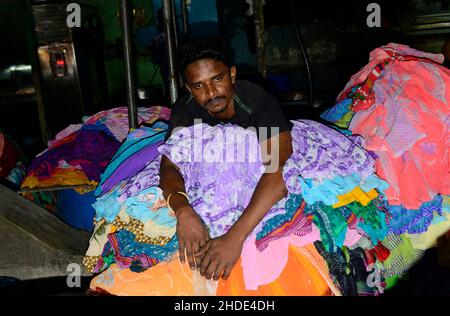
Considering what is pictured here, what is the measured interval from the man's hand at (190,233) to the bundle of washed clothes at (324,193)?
0.07 metres

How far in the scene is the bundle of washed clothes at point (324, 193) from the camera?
2037 mm

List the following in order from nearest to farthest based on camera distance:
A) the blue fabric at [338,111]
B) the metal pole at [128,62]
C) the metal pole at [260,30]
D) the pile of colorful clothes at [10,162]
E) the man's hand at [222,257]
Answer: the man's hand at [222,257]
the metal pole at [128,62]
the blue fabric at [338,111]
the pile of colorful clothes at [10,162]
the metal pole at [260,30]

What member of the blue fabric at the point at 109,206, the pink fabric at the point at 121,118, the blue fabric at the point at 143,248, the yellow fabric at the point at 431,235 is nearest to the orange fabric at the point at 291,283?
the blue fabric at the point at 143,248

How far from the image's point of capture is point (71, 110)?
17.7 feet

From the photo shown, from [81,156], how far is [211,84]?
155 cm

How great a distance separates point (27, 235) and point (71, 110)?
9.15 ft

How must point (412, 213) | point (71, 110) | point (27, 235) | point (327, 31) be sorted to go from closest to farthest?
point (412, 213)
point (27, 235)
point (71, 110)
point (327, 31)

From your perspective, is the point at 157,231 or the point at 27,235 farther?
the point at 27,235

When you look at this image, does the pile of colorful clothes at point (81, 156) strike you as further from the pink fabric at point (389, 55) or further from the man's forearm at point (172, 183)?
the pink fabric at point (389, 55)

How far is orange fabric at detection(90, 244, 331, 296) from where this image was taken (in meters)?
1.93

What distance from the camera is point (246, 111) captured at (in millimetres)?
2408
